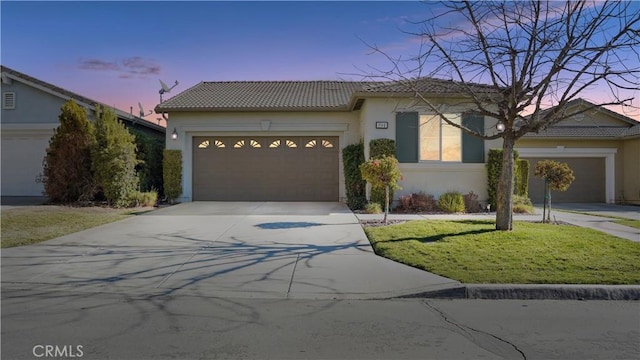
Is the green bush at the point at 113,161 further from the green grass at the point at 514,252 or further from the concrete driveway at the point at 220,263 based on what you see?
the green grass at the point at 514,252

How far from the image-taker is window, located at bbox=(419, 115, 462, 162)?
597 inches

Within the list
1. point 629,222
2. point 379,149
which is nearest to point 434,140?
point 379,149

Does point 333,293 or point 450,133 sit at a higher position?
point 450,133

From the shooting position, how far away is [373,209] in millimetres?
13852

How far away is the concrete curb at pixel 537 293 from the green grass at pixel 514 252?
0.77 feet

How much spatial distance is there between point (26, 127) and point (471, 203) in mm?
17411

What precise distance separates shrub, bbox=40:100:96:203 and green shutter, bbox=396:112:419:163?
1025cm

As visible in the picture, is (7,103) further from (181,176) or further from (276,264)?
(276,264)

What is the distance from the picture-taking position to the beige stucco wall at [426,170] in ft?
49.2

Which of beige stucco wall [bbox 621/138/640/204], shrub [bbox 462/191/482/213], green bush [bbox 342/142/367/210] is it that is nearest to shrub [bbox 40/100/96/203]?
green bush [bbox 342/142/367/210]

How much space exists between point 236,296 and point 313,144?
12.0m

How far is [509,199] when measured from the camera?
9719 millimetres

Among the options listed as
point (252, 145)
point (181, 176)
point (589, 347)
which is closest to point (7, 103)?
point (181, 176)

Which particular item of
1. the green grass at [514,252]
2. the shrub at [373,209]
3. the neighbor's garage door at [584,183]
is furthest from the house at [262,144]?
the neighbor's garage door at [584,183]
